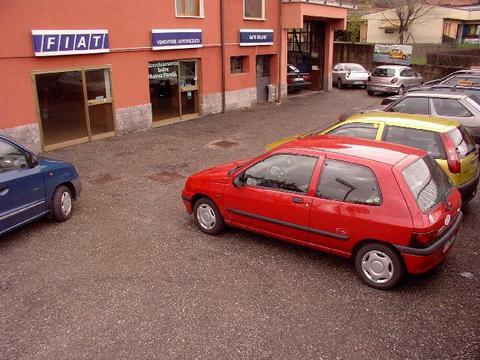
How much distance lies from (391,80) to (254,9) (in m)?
8.38

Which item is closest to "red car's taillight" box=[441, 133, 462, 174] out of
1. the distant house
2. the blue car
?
the blue car

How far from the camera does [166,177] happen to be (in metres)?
9.88

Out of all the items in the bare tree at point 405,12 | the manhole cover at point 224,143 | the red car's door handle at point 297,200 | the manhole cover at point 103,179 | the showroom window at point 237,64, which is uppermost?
the bare tree at point 405,12

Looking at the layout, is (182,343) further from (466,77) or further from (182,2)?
(466,77)

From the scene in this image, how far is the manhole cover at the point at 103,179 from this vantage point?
31.5 feet

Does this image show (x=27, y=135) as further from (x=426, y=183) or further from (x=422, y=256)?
(x=422, y=256)

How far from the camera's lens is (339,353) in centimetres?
426

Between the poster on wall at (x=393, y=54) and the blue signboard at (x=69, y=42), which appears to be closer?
the blue signboard at (x=69, y=42)

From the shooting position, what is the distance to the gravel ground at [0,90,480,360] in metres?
4.38

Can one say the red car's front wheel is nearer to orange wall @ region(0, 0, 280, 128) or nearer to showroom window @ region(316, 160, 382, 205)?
showroom window @ region(316, 160, 382, 205)

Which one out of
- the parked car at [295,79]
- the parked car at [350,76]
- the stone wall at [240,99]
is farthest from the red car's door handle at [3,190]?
the parked car at [350,76]

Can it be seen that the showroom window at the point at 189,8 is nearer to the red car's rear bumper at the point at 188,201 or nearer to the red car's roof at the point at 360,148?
the red car's rear bumper at the point at 188,201

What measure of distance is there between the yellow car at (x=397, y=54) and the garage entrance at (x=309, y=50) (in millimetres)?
7865

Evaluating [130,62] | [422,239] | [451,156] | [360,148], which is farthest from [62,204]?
[130,62]
